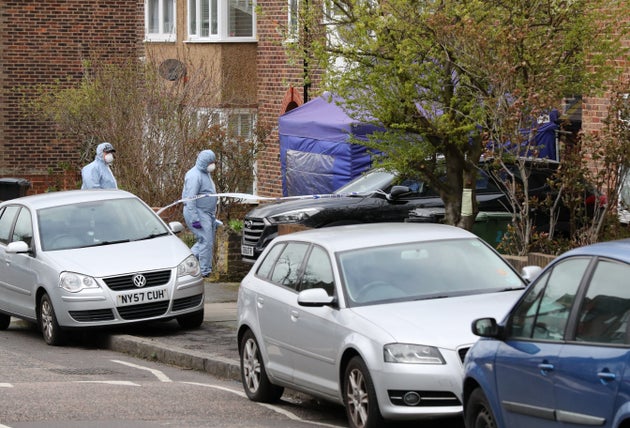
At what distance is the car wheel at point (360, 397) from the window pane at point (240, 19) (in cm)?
2120

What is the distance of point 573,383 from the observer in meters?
6.60

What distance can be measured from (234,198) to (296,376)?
1258 cm

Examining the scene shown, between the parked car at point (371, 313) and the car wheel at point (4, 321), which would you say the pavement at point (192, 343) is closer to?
the parked car at point (371, 313)

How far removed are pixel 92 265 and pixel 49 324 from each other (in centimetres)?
91

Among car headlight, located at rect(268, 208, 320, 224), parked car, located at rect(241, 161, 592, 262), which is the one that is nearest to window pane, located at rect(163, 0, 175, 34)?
parked car, located at rect(241, 161, 592, 262)

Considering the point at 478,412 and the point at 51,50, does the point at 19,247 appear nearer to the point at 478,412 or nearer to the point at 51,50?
the point at 478,412

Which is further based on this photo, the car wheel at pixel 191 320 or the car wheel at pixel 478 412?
the car wheel at pixel 191 320

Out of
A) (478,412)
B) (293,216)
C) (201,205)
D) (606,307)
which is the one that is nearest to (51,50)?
(201,205)

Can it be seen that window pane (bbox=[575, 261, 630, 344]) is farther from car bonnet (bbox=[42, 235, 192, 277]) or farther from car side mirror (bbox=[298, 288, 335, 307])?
car bonnet (bbox=[42, 235, 192, 277])

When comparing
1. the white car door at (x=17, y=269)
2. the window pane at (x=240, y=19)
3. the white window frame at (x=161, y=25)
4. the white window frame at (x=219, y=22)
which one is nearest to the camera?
the white car door at (x=17, y=269)

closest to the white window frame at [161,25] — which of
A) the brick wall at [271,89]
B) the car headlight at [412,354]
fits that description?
the brick wall at [271,89]

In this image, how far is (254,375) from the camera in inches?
441

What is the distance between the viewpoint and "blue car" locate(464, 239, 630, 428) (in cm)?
634

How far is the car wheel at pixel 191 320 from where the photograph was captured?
15367 mm
